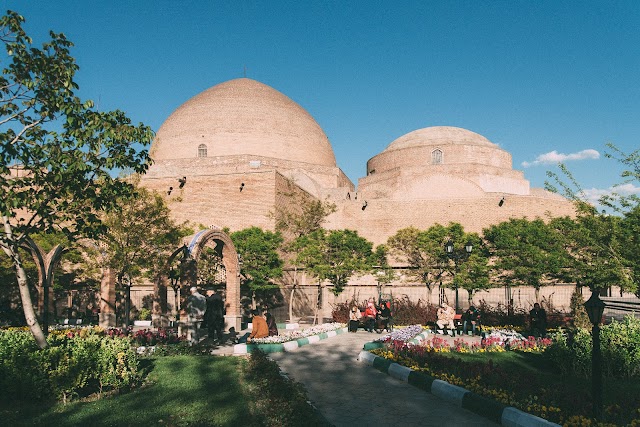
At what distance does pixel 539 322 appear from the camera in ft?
45.1

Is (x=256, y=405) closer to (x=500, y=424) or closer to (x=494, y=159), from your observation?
(x=500, y=424)

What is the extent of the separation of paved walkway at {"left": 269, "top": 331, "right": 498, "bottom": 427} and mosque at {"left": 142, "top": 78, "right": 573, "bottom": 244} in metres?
15.9

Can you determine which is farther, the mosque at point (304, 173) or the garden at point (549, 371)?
the mosque at point (304, 173)

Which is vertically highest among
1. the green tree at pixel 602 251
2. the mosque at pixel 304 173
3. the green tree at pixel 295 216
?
the mosque at pixel 304 173

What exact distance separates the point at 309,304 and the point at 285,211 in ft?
16.0

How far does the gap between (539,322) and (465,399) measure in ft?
27.5

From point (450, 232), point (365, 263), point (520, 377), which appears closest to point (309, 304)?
point (365, 263)

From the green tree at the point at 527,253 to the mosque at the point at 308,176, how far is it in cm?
408

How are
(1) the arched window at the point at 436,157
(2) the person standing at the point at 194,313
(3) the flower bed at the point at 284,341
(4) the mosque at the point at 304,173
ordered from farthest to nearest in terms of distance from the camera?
(1) the arched window at the point at 436,157 < (4) the mosque at the point at 304,173 < (2) the person standing at the point at 194,313 < (3) the flower bed at the point at 284,341

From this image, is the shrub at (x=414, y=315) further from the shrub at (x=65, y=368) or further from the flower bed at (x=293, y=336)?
the shrub at (x=65, y=368)

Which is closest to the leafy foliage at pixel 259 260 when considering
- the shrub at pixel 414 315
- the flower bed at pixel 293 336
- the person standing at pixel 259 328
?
the flower bed at pixel 293 336

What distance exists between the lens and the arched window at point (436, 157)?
3569 cm

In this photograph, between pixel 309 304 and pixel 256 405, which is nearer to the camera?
pixel 256 405

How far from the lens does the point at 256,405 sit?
6289 millimetres
